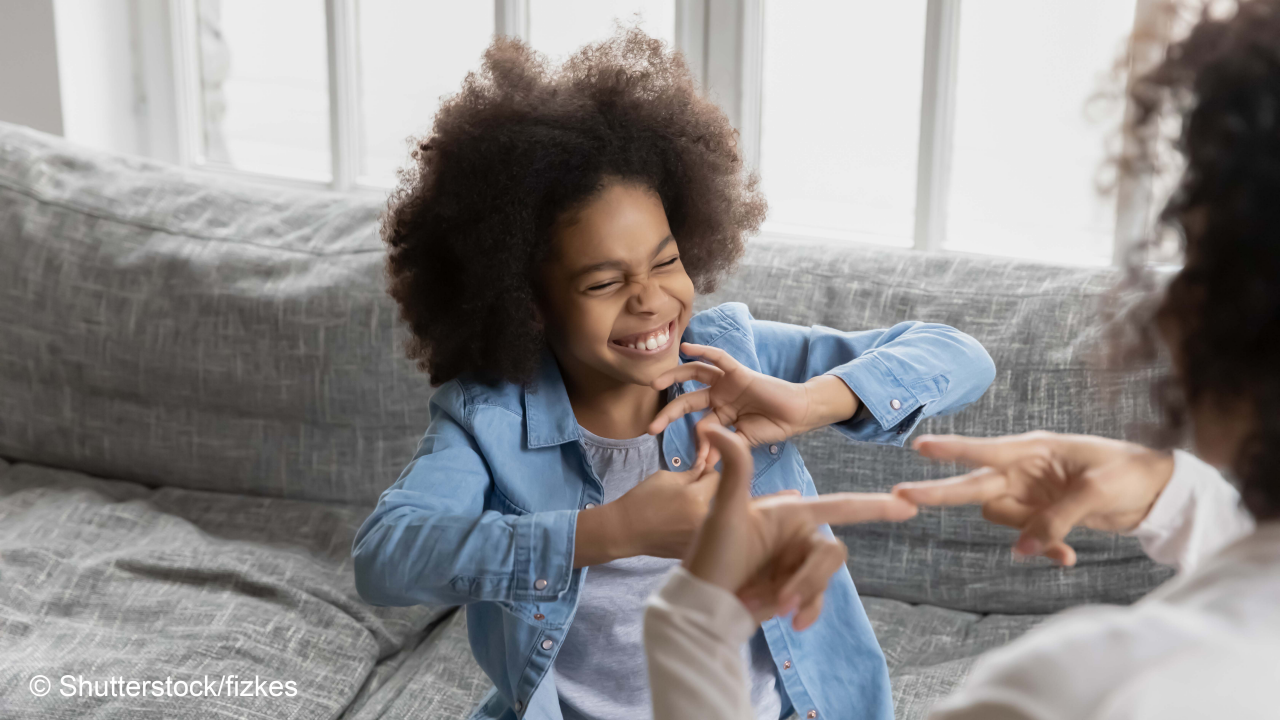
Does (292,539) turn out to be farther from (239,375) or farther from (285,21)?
(285,21)

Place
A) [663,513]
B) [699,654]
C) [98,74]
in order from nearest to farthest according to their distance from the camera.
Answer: [699,654], [663,513], [98,74]

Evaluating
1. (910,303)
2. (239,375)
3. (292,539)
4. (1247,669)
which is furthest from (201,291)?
(1247,669)

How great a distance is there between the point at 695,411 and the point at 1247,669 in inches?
29.0

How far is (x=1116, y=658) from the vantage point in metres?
0.50

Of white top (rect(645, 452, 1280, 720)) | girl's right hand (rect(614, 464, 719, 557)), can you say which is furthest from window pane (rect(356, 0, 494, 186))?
white top (rect(645, 452, 1280, 720))

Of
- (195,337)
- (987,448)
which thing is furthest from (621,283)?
(195,337)

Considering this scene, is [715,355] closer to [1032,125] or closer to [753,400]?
[753,400]

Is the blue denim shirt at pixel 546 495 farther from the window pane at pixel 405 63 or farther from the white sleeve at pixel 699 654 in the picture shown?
the window pane at pixel 405 63

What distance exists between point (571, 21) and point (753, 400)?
134 centimetres

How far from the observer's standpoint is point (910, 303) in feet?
5.26

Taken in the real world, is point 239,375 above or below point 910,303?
below

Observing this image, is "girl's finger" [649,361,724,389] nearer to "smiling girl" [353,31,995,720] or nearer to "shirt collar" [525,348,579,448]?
"smiling girl" [353,31,995,720]

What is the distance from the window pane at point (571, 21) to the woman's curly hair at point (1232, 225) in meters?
1.64

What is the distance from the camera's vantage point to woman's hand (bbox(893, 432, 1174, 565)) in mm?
766
